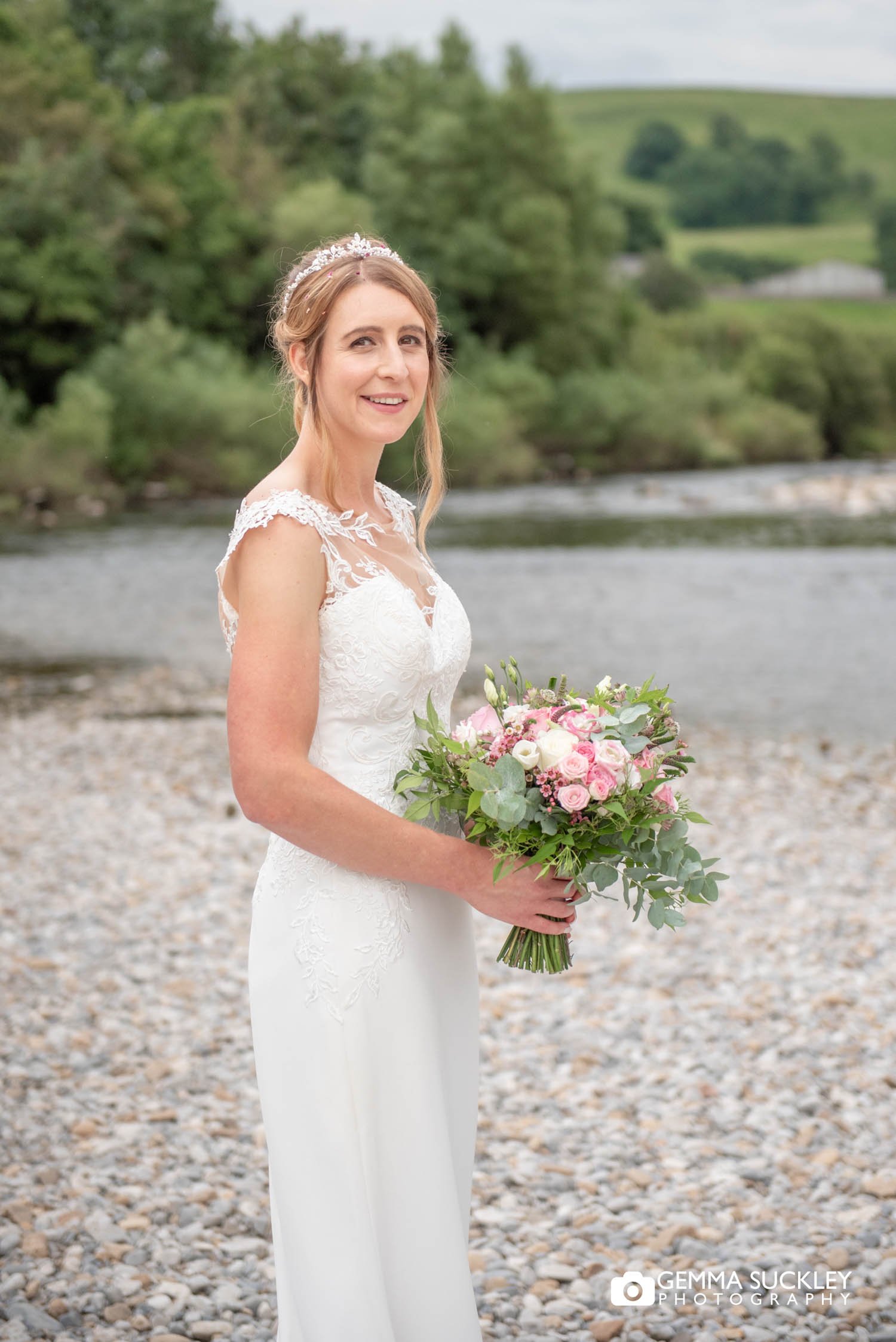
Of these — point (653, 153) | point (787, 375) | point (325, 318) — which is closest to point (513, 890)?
point (325, 318)

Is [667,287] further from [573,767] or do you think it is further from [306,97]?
[573,767]

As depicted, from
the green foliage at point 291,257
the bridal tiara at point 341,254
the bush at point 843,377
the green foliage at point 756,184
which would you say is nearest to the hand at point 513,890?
the bridal tiara at point 341,254

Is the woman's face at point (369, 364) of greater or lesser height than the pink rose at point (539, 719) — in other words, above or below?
above

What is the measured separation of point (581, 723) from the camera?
2438 mm

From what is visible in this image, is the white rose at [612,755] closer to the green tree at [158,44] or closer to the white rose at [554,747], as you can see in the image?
the white rose at [554,747]

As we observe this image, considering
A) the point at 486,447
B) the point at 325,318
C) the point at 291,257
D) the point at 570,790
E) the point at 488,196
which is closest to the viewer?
the point at 570,790

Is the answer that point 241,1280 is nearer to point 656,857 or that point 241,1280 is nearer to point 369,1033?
point 369,1033

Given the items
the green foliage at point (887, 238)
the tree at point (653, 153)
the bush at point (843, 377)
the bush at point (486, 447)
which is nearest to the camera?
the bush at point (486, 447)

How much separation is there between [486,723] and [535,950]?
46cm

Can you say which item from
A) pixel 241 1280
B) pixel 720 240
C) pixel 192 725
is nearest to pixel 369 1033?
pixel 241 1280

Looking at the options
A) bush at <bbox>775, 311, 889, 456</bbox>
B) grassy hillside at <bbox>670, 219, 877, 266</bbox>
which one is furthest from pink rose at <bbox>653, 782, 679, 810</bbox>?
grassy hillside at <bbox>670, 219, 877, 266</bbox>

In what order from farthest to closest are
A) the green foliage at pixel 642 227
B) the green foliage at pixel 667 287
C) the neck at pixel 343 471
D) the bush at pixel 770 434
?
the green foliage at pixel 642 227 → the green foliage at pixel 667 287 → the bush at pixel 770 434 → the neck at pixel 343 471

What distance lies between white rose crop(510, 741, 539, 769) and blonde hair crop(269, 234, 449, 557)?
469 millimetres

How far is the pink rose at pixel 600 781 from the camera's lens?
90.9 inches
